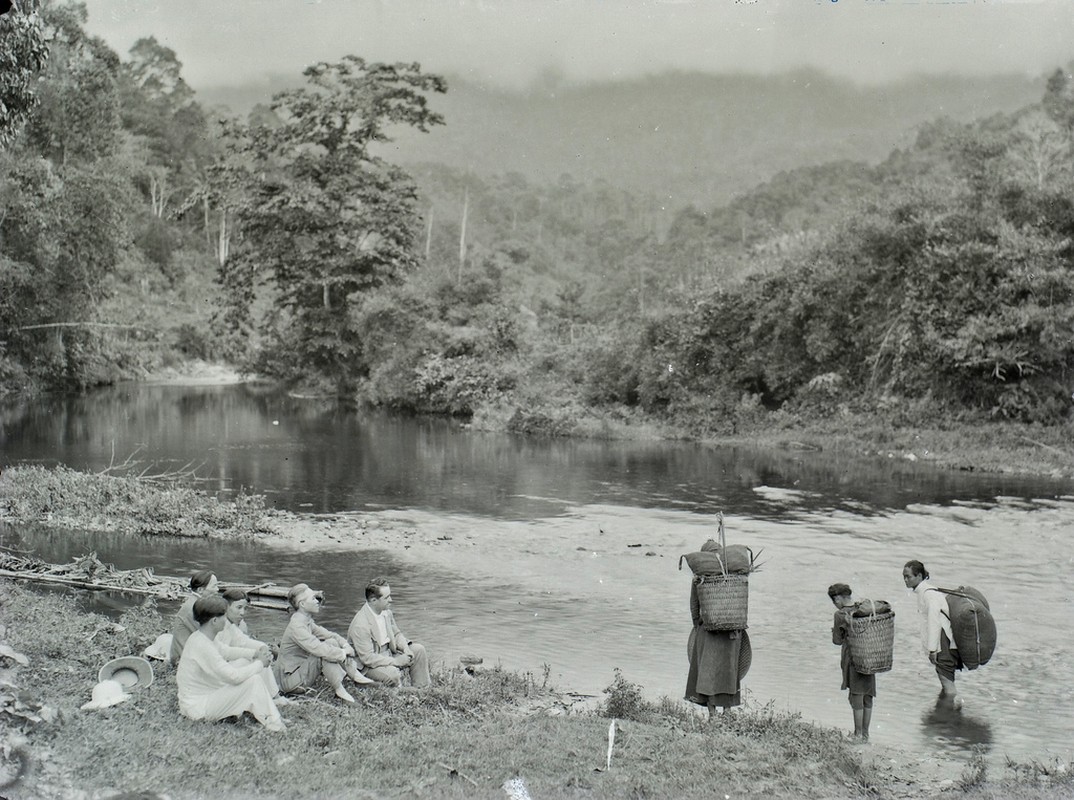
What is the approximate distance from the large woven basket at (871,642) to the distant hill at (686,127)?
43.7 m

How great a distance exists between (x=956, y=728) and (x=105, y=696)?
706 centimetres

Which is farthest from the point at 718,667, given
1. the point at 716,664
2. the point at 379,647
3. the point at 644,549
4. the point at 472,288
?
the point at 472,288

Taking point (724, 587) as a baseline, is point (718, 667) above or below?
below

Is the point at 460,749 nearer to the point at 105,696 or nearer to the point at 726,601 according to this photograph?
the point at 726,601

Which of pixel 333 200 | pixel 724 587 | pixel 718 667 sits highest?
pixel 333 200

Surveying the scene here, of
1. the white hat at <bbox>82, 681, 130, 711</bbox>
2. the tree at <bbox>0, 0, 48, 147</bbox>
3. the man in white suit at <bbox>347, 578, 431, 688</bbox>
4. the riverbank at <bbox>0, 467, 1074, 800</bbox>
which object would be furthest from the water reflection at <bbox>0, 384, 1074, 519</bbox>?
the white hat at <bbox>82, 681, 130, 711</bbox>

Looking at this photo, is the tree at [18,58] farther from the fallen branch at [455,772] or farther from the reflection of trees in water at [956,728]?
the reflection of trees in water at [956,728]

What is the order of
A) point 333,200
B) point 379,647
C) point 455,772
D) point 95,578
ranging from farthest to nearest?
point 333,200
point 95,578
point 379,647
point 455,772

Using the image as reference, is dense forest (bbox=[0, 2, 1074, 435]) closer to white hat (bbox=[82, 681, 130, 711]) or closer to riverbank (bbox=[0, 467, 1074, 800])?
white hat (bbox=[82, 681, 130, 711])

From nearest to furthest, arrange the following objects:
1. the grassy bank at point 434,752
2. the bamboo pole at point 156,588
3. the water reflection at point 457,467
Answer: the grassy bank at point 434,752 < the bamboo pole at point 156,588 < the water reflection at point 457,467

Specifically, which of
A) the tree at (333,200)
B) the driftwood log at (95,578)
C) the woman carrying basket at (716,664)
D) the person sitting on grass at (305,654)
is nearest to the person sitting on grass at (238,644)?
the person sitting on grass at (305,654)

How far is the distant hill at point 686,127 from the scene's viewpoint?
2218 inches

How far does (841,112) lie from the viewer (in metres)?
72.6

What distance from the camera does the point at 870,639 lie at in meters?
8.32
